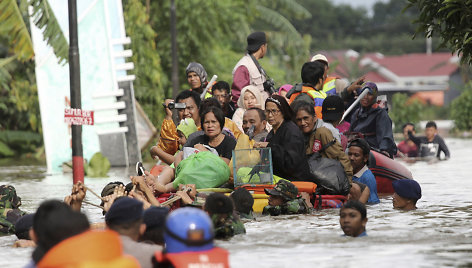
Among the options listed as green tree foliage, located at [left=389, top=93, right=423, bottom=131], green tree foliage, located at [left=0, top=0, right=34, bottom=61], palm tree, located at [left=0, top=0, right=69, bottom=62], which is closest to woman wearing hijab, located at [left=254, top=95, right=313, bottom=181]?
palm tree, located at [left=0, top=0, right=69, bottom=62]

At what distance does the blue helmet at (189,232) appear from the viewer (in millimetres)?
5992

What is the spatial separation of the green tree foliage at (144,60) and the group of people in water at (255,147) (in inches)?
515

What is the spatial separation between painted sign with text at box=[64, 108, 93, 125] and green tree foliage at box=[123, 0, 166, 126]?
43.4ft

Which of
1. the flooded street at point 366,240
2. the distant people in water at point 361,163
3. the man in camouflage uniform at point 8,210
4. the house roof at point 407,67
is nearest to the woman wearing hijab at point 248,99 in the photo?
the distant people in water at point 361,163

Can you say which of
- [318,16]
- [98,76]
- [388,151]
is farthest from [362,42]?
[388,151]

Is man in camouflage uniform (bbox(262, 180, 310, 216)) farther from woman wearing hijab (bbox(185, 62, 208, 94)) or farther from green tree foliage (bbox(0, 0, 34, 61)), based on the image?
green tree foliage (bbox(0, 0, 34, 61))

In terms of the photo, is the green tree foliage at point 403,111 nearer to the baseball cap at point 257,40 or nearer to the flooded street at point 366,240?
the baseball cap at point 257,40

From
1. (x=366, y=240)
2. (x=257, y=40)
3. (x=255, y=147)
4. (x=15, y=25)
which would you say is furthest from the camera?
(x=15, y=25)

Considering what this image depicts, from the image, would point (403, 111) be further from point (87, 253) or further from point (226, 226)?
point (87, 253)

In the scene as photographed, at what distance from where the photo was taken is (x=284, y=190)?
12.1 m

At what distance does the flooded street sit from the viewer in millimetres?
8609

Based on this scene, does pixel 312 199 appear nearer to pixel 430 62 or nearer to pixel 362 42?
pixel 430 62

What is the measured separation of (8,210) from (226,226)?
3.02 m

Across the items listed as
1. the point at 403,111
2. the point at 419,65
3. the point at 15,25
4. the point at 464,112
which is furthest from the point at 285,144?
the point at 419,65
